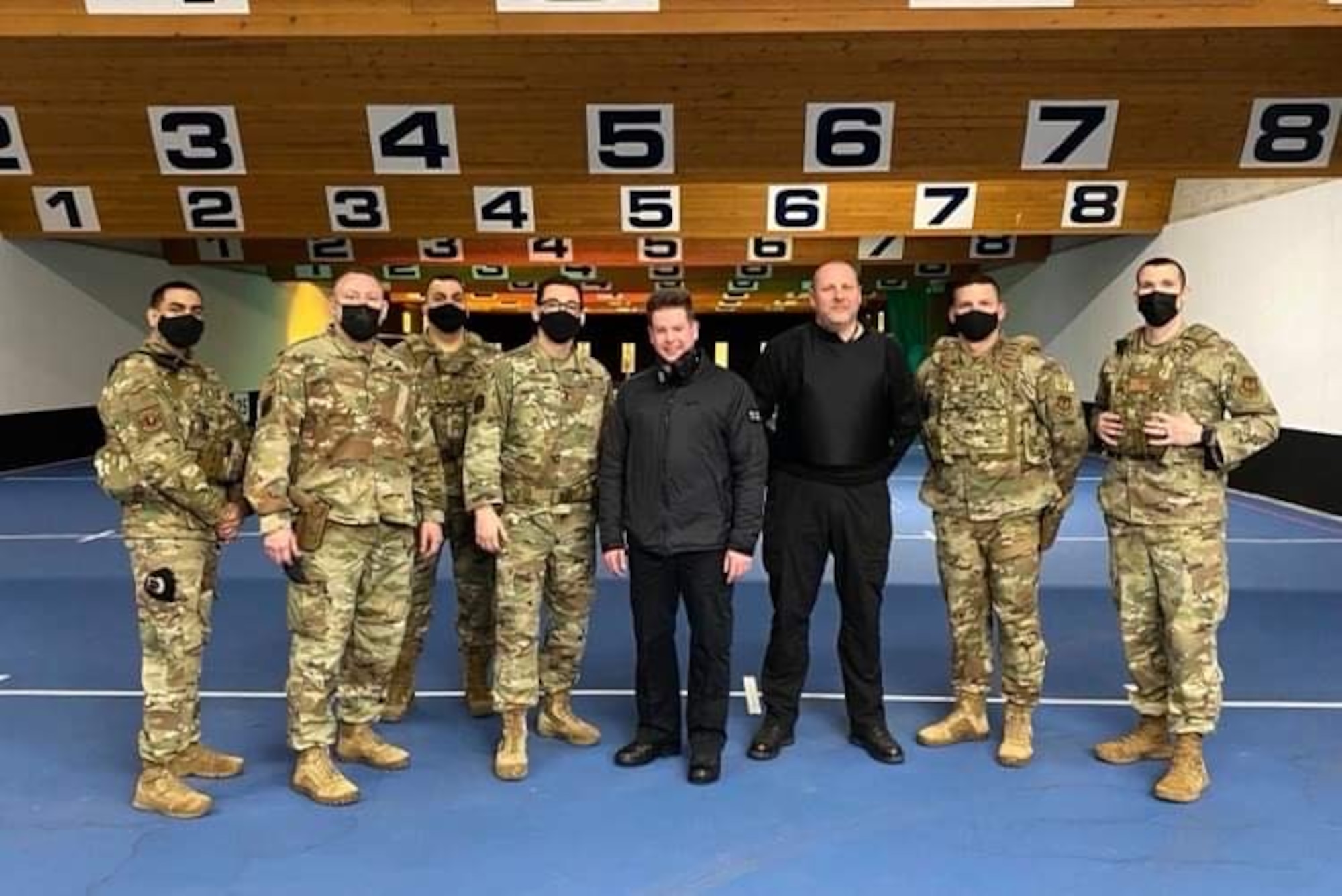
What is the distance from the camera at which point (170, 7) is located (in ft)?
16.7

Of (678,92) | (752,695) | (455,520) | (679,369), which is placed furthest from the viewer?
(678,92)

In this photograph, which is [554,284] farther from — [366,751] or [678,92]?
[678,92]

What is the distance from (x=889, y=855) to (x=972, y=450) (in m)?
1.33

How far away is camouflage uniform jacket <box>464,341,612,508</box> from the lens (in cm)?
332

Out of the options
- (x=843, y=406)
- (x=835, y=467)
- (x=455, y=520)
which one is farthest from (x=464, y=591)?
(x=843, y=406)

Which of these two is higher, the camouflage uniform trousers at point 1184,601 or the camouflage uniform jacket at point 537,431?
the camouflage uniform jacket at point 537,431

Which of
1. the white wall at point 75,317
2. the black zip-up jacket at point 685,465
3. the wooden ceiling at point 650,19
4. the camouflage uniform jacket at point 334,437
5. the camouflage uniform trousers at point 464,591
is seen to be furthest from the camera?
the white wall at point 75,317

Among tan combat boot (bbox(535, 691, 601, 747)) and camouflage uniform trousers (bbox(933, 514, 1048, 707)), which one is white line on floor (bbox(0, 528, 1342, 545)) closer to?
camouflage uniform trousers (bbox(933, 514, 1048, 707))

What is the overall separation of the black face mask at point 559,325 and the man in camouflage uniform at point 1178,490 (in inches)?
69.1

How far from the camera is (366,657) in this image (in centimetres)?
323

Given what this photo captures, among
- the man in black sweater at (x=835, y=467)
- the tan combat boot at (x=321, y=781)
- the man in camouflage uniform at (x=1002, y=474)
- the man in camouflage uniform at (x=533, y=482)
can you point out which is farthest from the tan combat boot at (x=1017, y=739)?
the tan combat boot at (x=321, y=781)

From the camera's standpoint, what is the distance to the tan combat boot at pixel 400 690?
3773 millimetres

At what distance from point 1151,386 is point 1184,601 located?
2.23 ft

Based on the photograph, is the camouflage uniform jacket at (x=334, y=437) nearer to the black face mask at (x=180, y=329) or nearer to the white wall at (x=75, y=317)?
the black face mask at (x=180, y=329)
